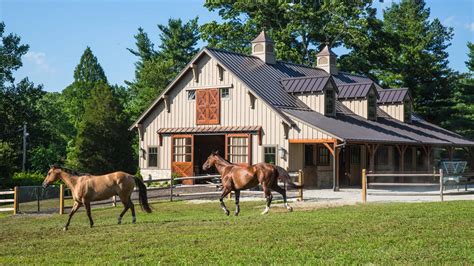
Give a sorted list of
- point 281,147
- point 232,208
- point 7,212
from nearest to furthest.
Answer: point 232,208, point 7,212, point 281,147

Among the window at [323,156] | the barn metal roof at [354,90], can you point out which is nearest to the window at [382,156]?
the barn metal roof at [354,90]

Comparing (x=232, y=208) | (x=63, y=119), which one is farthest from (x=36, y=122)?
(x=232, y=208)

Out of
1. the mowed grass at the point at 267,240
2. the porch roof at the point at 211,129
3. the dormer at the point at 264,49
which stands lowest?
the mowed grass at the point at 267,240

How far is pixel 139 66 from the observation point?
7419 cm

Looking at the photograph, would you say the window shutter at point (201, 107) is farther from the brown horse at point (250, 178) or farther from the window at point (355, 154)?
the brown horse at point (250, 178)

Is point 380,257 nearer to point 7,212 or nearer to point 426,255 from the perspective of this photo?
point 426,255

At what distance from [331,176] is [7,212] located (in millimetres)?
14913

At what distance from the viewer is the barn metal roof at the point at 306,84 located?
32.0 meters

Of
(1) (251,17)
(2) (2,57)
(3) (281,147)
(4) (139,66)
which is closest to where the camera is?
(3) (281,147)

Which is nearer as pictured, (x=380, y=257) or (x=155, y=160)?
(x=380, y=257)

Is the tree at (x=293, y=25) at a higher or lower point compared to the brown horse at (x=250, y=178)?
higher

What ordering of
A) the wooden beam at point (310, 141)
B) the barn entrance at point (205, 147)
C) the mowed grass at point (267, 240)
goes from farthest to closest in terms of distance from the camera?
1. the barn entrance at point (205, 147)
2. the wooden beam at point (310, 141)
3. the mowed grass at point (267, 240)

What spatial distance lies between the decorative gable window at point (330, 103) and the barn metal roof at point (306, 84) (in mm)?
493

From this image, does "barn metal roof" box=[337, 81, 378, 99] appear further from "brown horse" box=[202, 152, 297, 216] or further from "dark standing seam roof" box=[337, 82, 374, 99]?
"brown horse" box=[202, 152, 297, 216]
